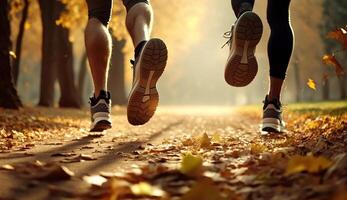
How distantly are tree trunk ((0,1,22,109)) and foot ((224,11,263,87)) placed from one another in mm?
5619

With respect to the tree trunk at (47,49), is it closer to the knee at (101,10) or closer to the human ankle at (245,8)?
the knee at (101,10)

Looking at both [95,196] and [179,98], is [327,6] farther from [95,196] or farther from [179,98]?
[179,98]

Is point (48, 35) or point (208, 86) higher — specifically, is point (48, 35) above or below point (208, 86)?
below

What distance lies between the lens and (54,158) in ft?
10.3

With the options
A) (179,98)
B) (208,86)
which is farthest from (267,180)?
(208,86)

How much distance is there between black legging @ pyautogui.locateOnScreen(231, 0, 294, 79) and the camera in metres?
4.32

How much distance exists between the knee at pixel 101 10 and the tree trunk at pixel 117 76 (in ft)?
55.7

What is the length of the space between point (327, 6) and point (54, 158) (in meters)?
33.3

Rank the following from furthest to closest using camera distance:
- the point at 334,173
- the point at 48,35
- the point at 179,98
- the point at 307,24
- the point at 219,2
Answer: the point at 179,98 < the point at 219,2 < the point at 307,24 < the point at 48,35 < the point at 334,173

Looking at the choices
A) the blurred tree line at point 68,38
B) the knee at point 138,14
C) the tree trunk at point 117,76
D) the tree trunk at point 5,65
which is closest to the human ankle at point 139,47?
the knee at point 138,14

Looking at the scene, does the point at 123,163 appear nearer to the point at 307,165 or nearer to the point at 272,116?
the point at 307,165

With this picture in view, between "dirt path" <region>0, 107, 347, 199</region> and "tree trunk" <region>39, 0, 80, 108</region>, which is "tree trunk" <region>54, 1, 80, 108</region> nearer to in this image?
"tree trunk" <region>39, 0, 80, 108</region>

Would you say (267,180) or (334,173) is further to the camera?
(267,180)

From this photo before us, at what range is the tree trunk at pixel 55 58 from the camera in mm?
15898
